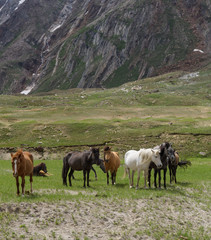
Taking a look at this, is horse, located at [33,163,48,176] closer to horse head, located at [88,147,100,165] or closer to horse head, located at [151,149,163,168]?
horse head, located at [88,147,100,165]

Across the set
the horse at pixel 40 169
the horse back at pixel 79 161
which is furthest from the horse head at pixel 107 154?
the horse at pixel 40 169

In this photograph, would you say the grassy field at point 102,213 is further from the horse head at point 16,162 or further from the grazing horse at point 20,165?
the horse head at point 16,162

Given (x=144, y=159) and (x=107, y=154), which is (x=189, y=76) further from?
(x=107, y=154)

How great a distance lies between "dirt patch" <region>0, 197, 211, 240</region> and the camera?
1488 centimetres

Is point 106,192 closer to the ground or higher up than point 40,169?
higher up

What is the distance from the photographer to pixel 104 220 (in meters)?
16.8

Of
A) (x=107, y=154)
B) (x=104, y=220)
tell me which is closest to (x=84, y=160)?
(x=107, y=154)

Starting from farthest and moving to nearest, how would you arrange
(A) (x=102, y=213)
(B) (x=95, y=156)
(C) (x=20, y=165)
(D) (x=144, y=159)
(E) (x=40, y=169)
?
(E) (x=40, y=169) → (D) (x=144, y=159) → (B) (x=95, y=156) → (C) (x=20, y=165) → (A) (x=102, y=213)

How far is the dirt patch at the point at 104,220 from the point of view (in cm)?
1488

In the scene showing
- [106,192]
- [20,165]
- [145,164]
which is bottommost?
[106,192]

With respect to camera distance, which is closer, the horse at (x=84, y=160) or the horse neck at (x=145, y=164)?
the horse at (x=84, y=160)

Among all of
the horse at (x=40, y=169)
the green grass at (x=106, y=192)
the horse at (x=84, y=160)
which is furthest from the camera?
the horse at (x=40, y=169)

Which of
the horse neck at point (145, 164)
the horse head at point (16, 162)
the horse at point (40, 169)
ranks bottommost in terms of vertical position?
the horse at point (40, 169)

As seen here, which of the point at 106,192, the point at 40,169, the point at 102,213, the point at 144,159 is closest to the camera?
the point at 102,213
